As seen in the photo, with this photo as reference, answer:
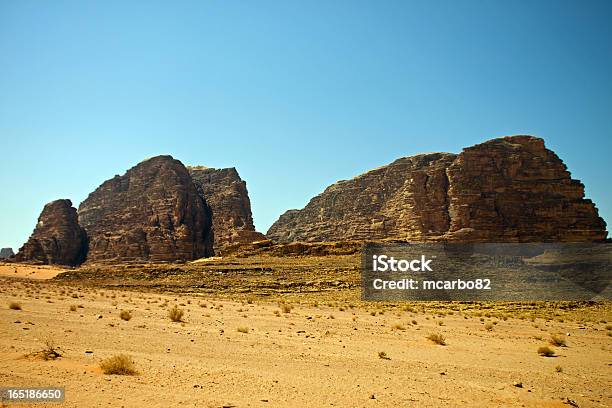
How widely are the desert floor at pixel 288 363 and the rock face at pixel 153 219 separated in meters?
60.6

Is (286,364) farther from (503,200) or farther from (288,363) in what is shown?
(503,200)

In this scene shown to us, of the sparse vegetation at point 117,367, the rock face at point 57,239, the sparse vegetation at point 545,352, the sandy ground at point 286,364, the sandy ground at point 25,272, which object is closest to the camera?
the sandy ground at point 286,364

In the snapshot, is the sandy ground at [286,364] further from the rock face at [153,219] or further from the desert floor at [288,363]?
the rock face at [153,219]

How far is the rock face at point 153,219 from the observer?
258 feet

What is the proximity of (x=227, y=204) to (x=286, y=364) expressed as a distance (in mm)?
76138

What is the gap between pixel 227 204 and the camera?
279 ft

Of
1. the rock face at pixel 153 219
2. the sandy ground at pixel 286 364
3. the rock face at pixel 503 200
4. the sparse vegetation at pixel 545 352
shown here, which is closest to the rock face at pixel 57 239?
the rock face at pixel 153 219

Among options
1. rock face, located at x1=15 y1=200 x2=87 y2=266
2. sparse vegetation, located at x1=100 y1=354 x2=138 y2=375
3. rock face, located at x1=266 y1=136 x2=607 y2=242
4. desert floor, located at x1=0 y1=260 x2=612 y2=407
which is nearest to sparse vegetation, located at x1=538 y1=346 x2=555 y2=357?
desert floor, located at x1=0 y1=260 x2=612 y2=407

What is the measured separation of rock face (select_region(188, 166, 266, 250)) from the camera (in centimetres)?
7871

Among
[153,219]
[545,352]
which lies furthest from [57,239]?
[545,352]

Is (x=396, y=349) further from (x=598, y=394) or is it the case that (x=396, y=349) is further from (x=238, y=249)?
(x=238, y=249)

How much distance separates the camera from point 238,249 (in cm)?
5903

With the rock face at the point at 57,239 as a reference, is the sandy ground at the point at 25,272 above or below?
below

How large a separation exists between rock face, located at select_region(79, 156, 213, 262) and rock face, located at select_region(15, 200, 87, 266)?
3.29 m
